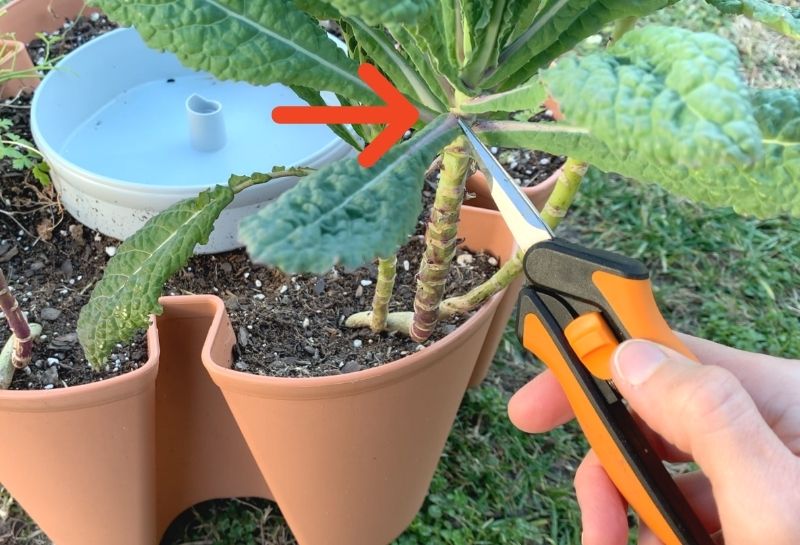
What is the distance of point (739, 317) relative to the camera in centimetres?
129

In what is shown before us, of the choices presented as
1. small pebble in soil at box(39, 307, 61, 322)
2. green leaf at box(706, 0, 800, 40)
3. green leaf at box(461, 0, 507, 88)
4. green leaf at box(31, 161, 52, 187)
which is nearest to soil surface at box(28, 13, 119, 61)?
green leaf at box(31, 161, 52, 187)

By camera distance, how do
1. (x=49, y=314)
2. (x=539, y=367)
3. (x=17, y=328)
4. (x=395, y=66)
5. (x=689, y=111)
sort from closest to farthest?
(x=689, y=111), (x=395, y=66), (x=17, y=328), (x=49, y=314), (x=539, y=367)

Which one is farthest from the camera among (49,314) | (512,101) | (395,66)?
(49,314)

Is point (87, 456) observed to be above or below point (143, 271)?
below

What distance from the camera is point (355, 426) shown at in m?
0.80

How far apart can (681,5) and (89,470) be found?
1551 mm

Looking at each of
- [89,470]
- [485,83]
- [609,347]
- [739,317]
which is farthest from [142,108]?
[739,317]

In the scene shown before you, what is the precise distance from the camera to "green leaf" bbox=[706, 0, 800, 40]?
0.58 metres

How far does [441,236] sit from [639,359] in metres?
0.21

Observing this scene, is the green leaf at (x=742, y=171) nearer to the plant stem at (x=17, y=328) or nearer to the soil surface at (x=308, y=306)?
the soil surface at (x=308, y=306)

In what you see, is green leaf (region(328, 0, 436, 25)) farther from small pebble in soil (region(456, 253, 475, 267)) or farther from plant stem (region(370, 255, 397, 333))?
small pebble in soil (region(456, 253, 475, 267))

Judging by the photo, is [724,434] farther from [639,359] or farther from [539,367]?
[539,367]

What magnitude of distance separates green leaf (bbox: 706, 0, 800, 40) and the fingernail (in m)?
0.26

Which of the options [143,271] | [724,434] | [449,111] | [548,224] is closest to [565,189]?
[548,224]
